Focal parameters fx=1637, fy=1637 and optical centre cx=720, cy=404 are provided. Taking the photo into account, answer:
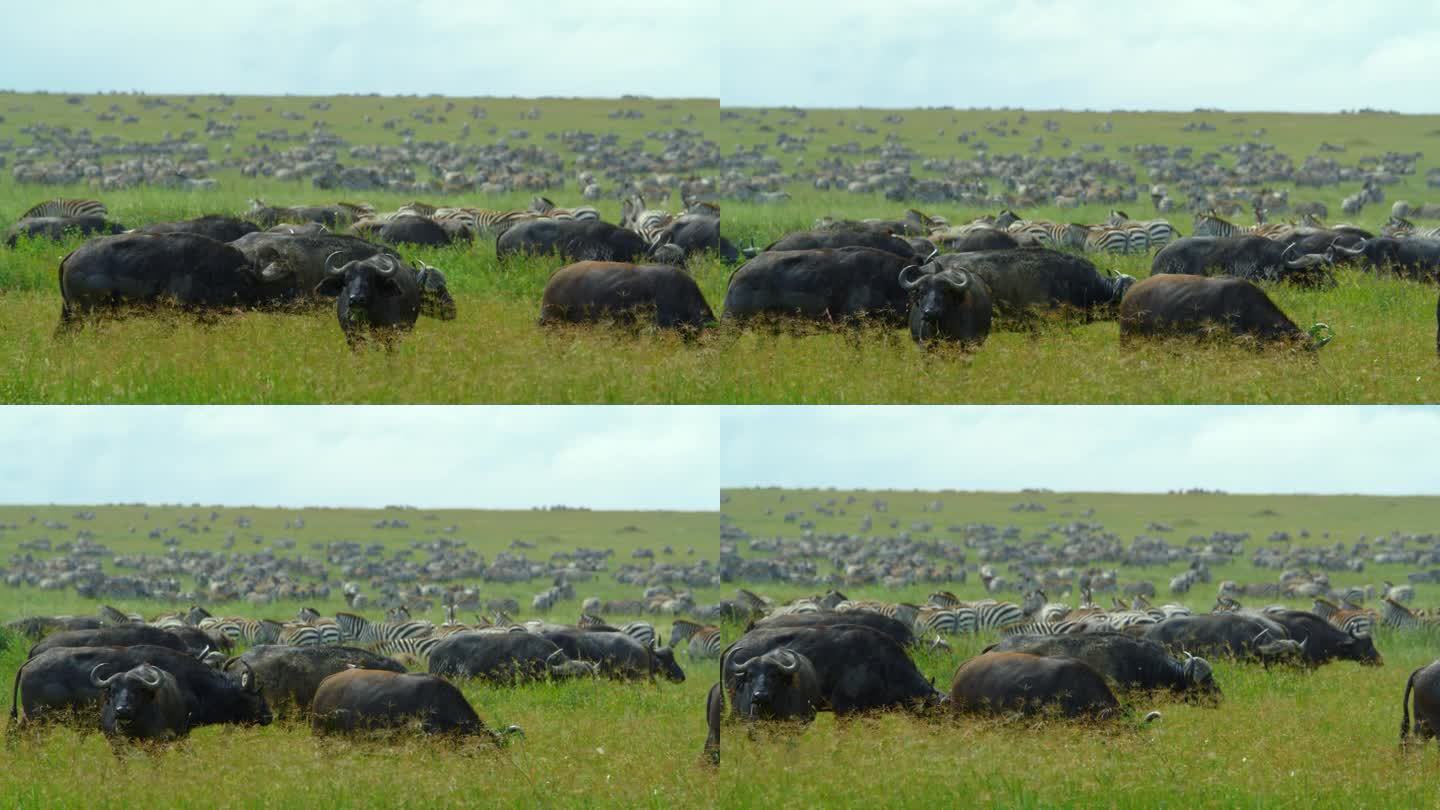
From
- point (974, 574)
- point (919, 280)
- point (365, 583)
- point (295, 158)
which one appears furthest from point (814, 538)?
point (919, 280)

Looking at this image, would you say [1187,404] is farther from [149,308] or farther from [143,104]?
[143,104]

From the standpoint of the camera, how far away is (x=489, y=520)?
267 ft

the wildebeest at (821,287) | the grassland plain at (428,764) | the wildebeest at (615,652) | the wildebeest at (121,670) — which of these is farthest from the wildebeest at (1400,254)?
the wildebeest at (121,670)

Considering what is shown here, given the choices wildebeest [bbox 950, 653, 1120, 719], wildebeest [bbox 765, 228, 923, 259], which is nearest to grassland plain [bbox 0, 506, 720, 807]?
wildebeest [bbox 950, 653, 1120, 719]

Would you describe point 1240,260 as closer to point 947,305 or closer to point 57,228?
point 947,305

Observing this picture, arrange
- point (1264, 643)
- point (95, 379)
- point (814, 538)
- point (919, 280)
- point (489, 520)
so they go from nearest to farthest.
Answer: point (95, 379), point (919, 280), point (1264, 643), point (814, 538), point (489, 520)

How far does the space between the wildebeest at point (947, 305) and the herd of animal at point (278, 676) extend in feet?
Answer: 19.0

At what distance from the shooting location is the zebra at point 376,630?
2761 centimetres

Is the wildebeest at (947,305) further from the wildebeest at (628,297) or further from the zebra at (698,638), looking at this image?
the zebra at (698,638)

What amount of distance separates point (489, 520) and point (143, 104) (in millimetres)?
40579

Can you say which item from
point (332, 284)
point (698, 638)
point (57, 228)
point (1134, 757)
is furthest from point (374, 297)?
point (57, 228)

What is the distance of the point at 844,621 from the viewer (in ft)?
54.5

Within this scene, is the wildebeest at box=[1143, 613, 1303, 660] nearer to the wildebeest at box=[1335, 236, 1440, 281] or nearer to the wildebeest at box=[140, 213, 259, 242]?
the wildebeest at box=[1335, 236, 1440, 281]

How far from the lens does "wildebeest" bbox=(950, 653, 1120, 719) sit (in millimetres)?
14273
